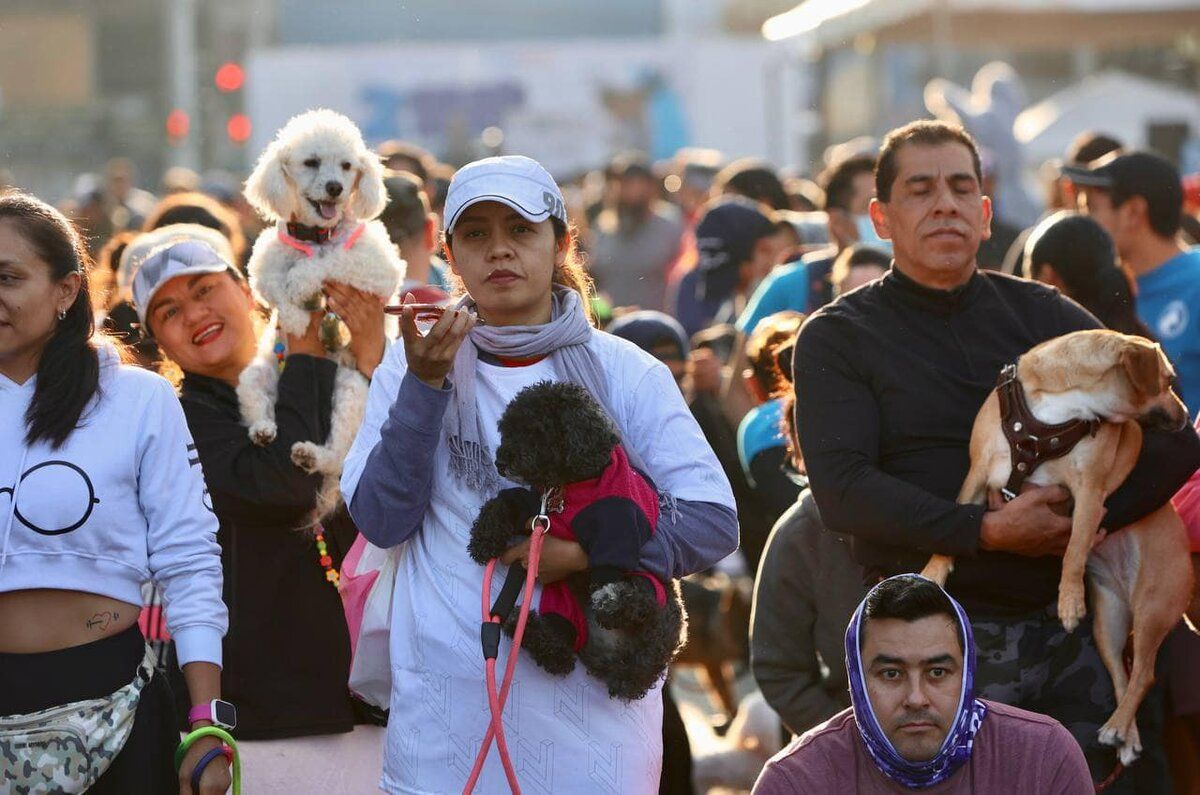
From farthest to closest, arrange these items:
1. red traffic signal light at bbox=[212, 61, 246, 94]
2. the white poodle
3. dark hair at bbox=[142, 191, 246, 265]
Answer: red traffic signal light at bbox=[212, 61, 246, 94] < dark hair at bbox=[142, 191, 246, 265] < the white poodle

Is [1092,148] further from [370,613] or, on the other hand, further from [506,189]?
[370,613]

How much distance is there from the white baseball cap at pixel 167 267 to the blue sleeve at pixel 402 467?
145 cm

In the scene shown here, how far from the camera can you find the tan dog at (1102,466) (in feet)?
14.4

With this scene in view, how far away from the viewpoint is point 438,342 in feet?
11.6

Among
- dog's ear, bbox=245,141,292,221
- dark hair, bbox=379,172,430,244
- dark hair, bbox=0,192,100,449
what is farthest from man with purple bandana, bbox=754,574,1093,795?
dark hair, bbox=379,172,430,244

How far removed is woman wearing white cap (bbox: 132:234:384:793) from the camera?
4602 millimetres

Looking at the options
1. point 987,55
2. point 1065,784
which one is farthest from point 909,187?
point 987,55

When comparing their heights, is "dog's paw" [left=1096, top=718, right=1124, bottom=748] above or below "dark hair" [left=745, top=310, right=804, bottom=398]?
below

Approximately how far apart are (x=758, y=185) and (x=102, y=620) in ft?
25.2

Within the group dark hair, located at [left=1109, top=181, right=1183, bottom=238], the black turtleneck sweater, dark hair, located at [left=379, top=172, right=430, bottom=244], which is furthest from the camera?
dark hair, located at [left=1109, top=181, right=1183, bottom=238]

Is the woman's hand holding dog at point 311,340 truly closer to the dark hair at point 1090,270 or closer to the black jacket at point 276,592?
the black jacket at point 276,592

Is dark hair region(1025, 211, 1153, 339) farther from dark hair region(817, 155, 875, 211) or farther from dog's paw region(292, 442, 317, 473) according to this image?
dark hair region(817, 155, 875, 211)

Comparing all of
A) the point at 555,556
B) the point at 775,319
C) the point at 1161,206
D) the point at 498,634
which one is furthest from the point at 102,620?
the point at 1161,206

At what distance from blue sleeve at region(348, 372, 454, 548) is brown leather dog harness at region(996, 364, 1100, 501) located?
1.52m
